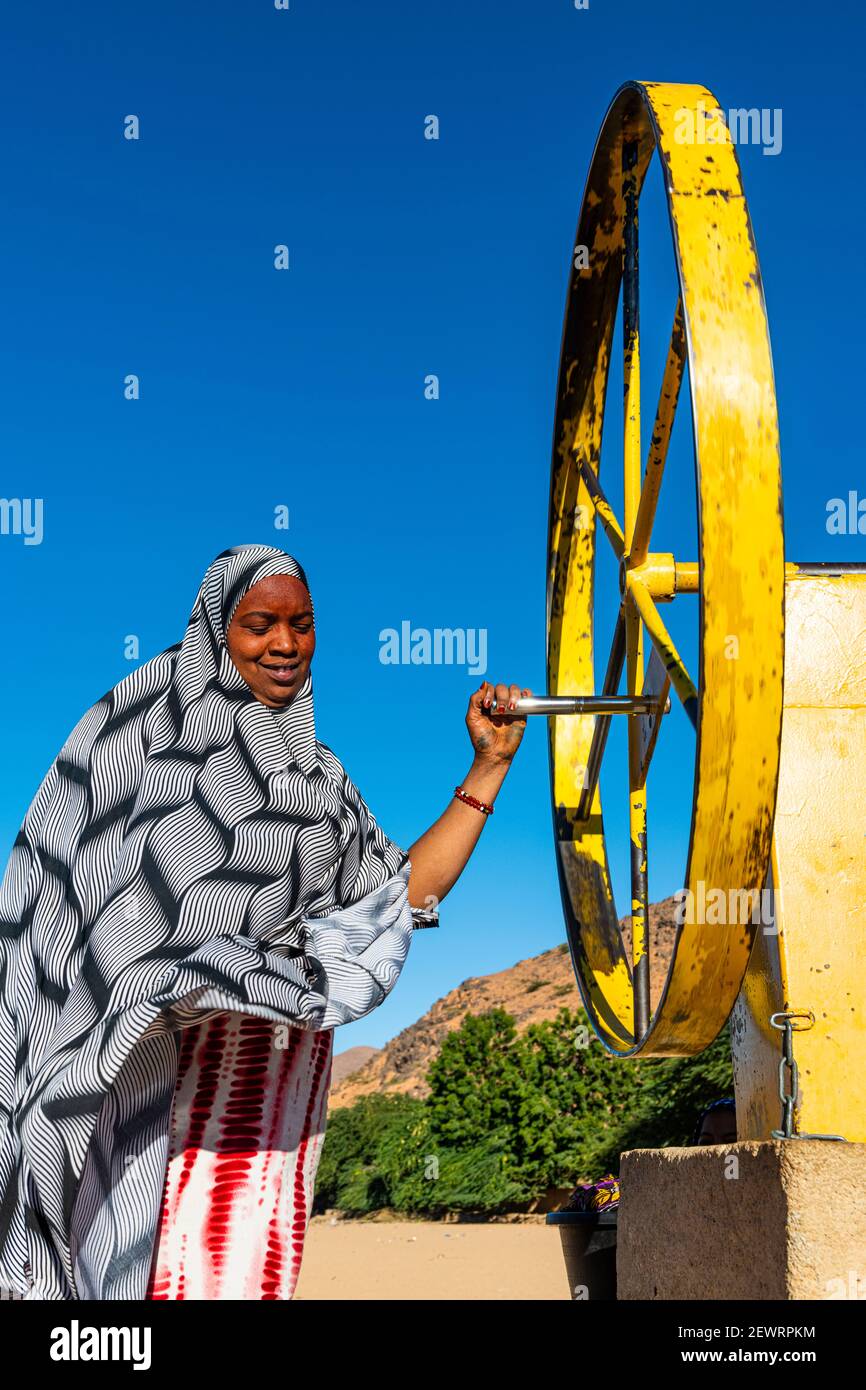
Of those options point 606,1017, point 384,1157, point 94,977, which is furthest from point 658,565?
point 384,1157

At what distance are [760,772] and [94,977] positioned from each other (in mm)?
1302

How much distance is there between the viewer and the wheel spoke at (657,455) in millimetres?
3461

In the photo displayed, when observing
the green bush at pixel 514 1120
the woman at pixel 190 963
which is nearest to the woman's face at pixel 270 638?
the woman at pixel 190 963

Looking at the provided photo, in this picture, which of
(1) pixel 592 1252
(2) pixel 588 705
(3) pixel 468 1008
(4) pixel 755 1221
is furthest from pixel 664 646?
(3) pixel 468 1008

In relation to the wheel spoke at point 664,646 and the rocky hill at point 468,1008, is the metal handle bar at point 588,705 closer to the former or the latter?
the wheel spoke at point 664,646

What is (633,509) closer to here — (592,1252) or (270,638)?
(270,638)

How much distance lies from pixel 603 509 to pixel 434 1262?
11595 mm

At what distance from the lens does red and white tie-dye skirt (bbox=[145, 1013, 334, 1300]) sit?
283cm

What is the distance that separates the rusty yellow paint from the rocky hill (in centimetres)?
2953

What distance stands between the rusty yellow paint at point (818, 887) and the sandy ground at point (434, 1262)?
7392mm

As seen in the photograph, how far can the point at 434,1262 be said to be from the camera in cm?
1401
